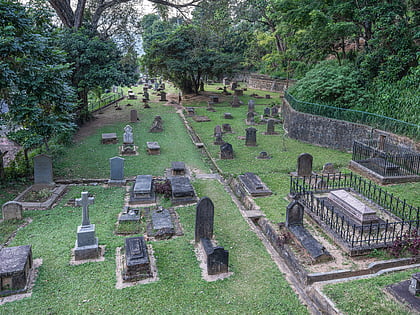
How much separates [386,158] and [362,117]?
4084 millimetres

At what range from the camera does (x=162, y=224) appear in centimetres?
1080

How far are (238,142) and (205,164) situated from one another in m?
4.15

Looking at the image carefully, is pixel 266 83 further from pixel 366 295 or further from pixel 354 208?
pixel 366 295

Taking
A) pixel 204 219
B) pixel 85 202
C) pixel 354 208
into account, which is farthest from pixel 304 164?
pixel 85 202

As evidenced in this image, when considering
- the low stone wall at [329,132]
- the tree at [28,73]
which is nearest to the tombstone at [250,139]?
the low stone wall at [329,132]

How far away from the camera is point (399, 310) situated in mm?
6816

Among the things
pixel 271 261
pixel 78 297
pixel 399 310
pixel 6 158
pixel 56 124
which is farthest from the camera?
pixel 6 158

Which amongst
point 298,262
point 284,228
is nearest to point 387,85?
point 284,228

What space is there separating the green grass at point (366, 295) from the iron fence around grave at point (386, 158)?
24.5 ft

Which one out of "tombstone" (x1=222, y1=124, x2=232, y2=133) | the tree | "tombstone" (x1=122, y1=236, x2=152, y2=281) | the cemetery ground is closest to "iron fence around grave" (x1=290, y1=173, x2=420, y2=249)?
the cemetery ground

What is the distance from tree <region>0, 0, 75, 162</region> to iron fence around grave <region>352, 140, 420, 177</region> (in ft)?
42.8

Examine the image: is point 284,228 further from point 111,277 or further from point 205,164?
point 205,164

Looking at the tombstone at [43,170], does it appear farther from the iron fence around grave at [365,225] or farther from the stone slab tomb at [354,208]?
the stone slab tomb at [354,208]

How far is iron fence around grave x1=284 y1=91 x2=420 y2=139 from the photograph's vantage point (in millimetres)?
16516
